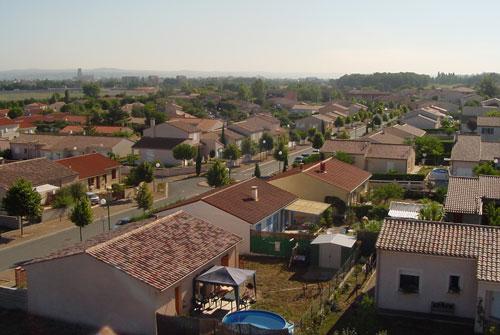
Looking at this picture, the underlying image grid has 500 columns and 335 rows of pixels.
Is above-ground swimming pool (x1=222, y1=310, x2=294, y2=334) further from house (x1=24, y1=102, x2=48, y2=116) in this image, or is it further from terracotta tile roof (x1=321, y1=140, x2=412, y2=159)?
house (x1=24, y1=102, x2=48, y2=116)

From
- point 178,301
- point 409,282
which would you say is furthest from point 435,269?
point 178,301

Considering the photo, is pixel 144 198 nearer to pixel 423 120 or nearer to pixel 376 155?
pixel 376 155

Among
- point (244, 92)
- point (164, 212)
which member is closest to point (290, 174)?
point (164, 212)

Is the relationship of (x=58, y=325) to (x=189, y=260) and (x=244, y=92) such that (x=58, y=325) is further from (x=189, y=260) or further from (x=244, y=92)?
(x=244, y=92)

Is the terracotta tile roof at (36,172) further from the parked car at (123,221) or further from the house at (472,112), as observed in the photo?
the house at (472,112)

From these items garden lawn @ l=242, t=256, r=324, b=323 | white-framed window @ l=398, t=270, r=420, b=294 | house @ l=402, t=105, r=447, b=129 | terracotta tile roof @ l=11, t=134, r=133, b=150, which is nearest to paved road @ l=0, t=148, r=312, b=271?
garden lawn @ l=242, t=256, r=324, b=323
